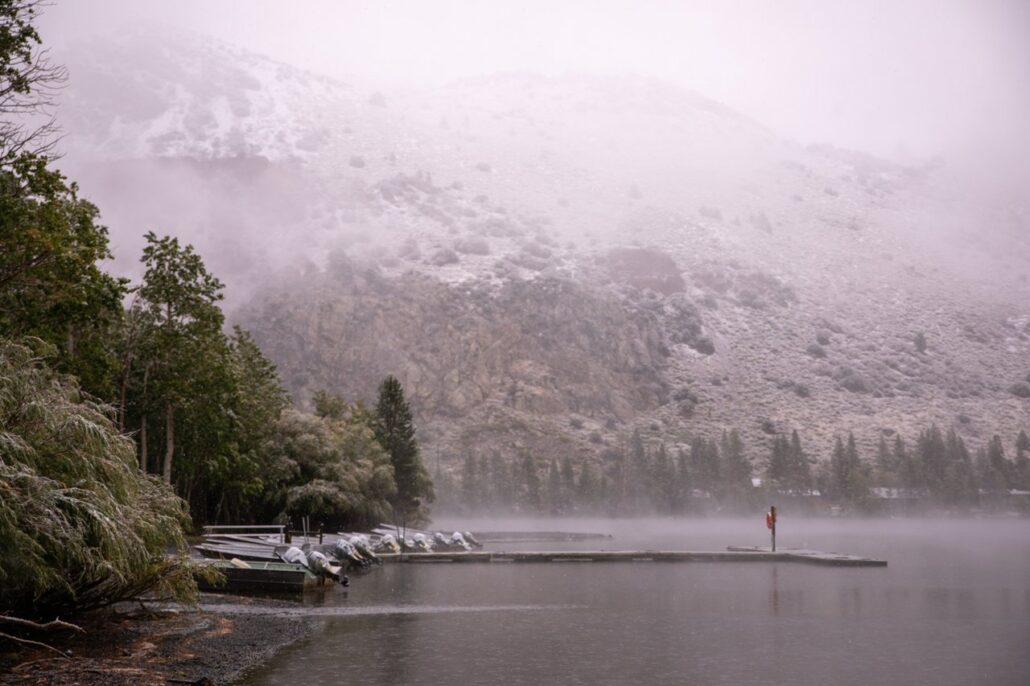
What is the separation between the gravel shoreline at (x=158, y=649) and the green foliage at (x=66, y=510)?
3.79 feet

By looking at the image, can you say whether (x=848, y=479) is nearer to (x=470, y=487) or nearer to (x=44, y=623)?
(x=470, y=487)

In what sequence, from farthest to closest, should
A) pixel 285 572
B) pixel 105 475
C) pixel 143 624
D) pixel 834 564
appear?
pixel 834 564 → pixel 285 572 → pixel 143 624 → pixel 105 475

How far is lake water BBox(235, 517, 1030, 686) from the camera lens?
64.1 feet

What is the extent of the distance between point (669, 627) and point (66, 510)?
56.3 ft

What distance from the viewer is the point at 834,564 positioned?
48938 mm

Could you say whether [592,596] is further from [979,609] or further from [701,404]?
[701,404]

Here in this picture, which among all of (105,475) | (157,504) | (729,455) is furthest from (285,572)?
(729,455)

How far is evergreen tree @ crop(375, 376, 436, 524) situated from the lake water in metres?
35.5

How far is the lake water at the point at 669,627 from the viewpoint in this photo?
1955 cm

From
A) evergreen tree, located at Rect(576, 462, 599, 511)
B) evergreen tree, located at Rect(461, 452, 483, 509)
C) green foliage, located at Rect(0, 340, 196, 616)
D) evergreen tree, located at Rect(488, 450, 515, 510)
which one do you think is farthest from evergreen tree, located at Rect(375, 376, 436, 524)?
evergreen tree, located at Rect(576, 462, 599, 511)

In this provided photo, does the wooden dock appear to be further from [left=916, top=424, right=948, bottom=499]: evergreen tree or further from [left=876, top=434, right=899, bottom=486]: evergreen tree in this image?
[left=876, top=434, right=899, bottom=486]: evergreen tree

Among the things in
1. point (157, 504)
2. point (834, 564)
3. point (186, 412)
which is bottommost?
point (834, 564)

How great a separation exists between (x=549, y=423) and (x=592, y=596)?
14021cm

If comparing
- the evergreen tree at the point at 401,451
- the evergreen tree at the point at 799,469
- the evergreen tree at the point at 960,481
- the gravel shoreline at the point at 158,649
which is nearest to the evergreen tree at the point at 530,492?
the evergreen tree at the point at 799,469
